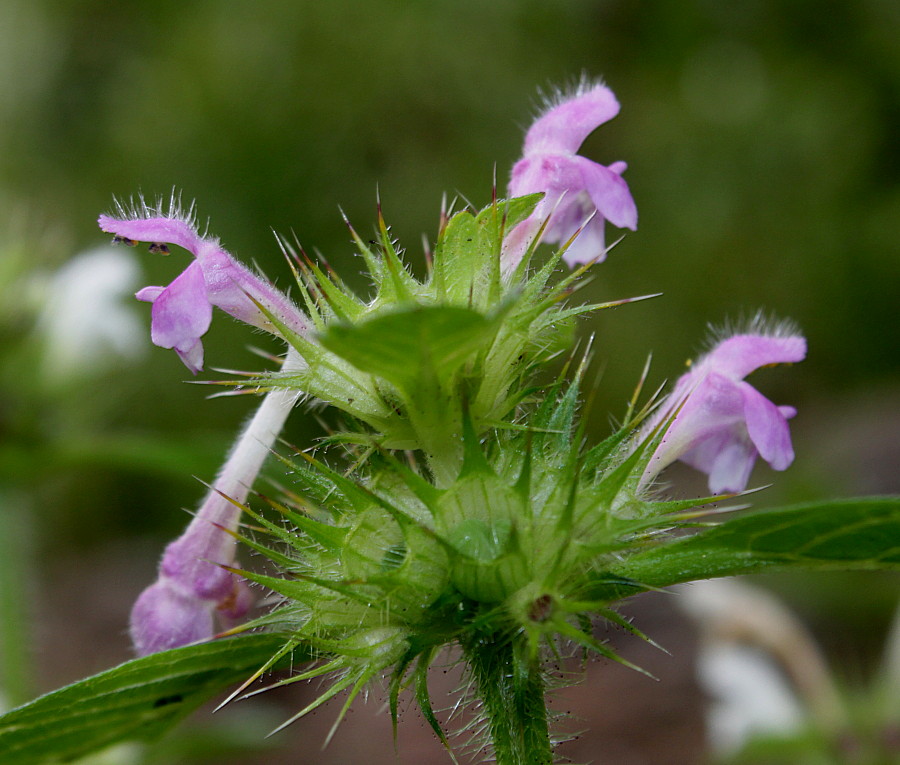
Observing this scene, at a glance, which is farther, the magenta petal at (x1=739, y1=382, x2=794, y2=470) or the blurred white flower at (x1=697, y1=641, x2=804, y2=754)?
the blurred white flower at (x1=697, y1=641, x2=804, y2=754)

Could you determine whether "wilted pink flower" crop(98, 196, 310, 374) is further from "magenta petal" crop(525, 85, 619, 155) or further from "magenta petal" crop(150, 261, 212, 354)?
"magenta petal" crop(525, 85, 619, 155)

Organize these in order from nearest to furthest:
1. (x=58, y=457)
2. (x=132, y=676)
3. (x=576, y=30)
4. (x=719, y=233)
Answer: (x=132, y=676), (x=58, y=457), (x=719, y=233), (x=576, y=30)

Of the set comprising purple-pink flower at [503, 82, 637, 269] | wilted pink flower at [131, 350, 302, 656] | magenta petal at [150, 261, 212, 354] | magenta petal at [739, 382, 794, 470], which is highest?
purple-pink flower at [503, 82, 637, 269]

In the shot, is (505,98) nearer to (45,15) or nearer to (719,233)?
(719,233)

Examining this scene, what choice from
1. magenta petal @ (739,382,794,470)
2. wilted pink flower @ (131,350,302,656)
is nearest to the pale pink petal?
wilted pink flower @ (131,350,302,656)

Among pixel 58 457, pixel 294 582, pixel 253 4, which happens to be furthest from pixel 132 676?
pixel 253 4

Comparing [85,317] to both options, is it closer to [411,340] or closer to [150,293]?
[150,293]
